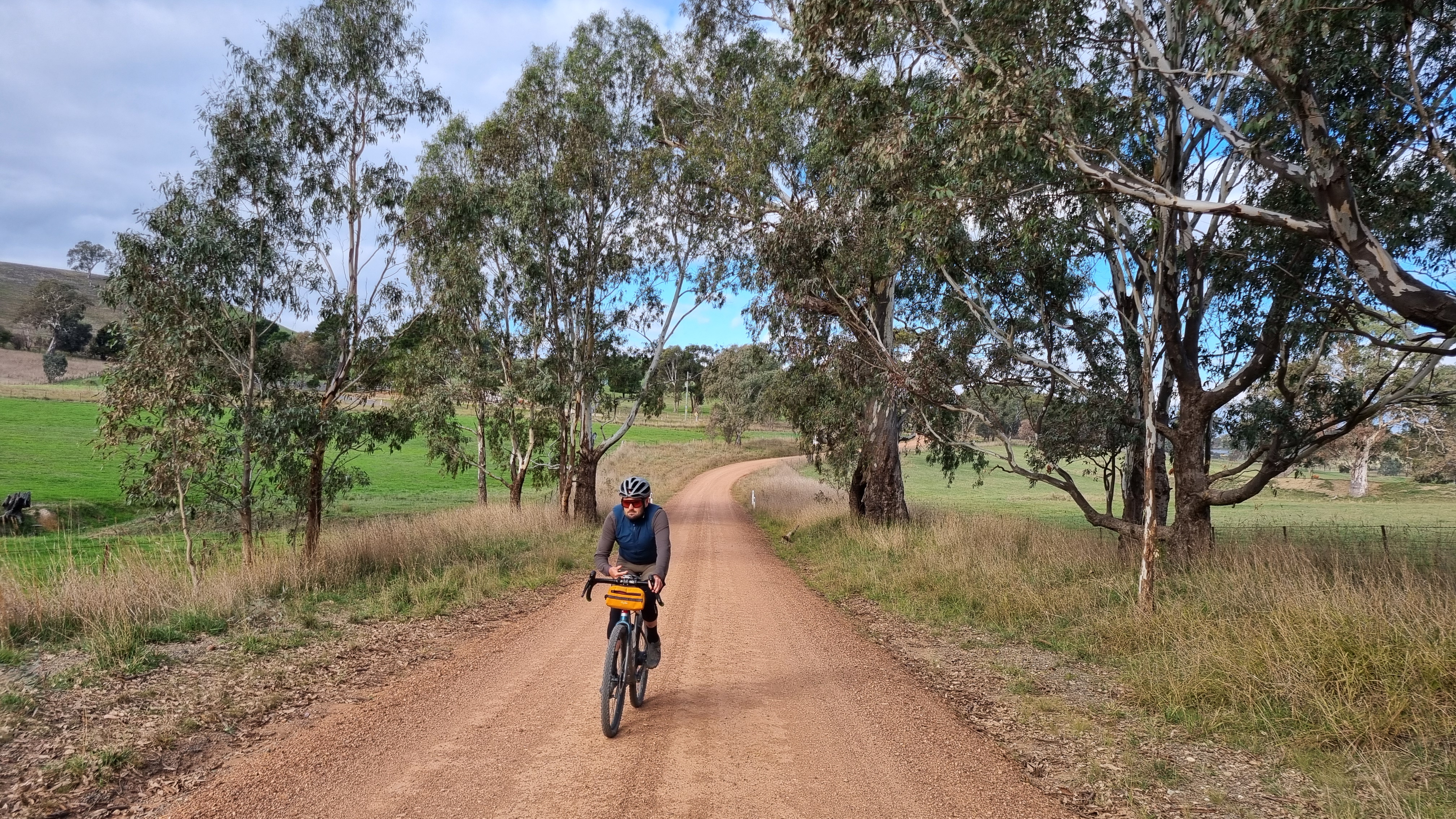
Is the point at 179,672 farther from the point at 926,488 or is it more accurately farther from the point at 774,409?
the point at 926,488

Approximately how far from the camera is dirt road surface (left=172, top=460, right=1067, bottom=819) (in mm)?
4043

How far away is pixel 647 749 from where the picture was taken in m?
4.81

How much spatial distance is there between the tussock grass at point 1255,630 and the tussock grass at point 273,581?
5.61 meters

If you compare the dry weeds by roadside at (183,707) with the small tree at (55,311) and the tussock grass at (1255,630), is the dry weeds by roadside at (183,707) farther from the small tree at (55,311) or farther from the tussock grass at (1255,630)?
the small tree at (55,311)

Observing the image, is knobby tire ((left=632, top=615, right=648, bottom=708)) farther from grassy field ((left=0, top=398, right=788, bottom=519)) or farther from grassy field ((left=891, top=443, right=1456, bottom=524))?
grassy field ((left=891, top=443, right=1456, bottom=524))

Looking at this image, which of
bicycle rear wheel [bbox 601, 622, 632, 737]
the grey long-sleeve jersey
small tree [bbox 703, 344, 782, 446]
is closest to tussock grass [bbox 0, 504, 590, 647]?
the grey long-sleeve jersey

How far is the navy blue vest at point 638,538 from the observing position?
18.9ft

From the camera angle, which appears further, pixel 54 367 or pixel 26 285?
pixel 26 285

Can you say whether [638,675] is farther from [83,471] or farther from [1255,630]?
[83,471]

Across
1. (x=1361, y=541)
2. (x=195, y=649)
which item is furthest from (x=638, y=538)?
(x=1361, y=541)

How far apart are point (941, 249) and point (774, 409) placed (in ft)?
34.6

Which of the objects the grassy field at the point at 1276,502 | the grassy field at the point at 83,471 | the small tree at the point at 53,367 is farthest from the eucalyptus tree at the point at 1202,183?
the small tree at the point at 53,367

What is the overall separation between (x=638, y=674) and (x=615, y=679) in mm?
455

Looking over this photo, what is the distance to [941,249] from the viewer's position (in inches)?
422
